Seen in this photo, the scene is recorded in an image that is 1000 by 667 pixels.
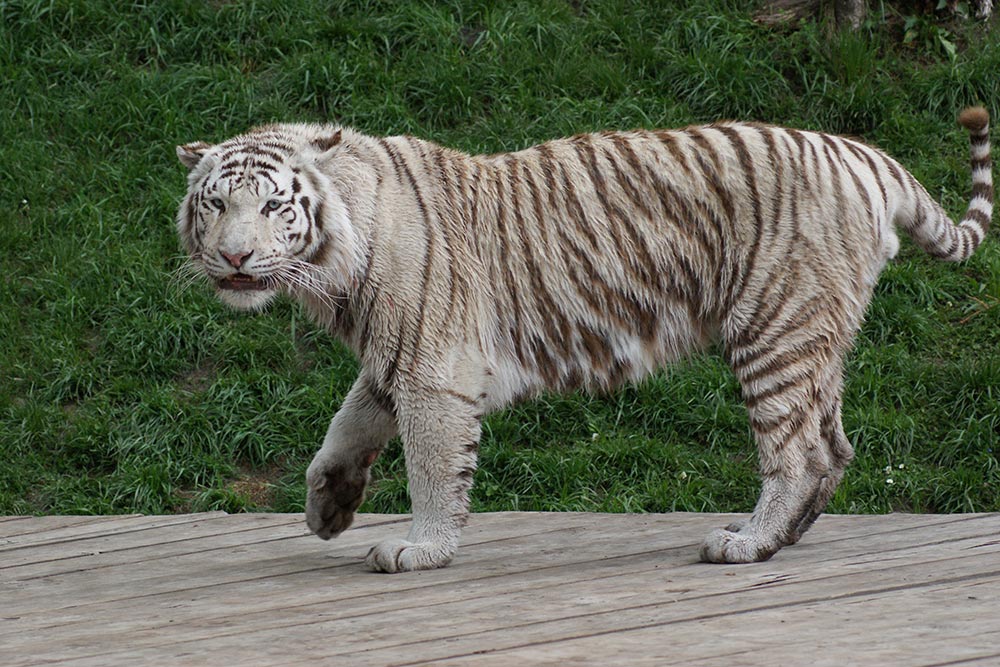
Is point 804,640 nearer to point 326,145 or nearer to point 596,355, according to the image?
point 596,355

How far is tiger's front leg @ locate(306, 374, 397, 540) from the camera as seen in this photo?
14.0 ft

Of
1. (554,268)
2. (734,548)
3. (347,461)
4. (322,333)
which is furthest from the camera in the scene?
(322,333)

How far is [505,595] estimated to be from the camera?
3.46m

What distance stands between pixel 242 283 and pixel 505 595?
1.15 metres

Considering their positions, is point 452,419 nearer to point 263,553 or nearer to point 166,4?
point 263,553

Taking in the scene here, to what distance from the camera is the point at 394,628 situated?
10.1ft

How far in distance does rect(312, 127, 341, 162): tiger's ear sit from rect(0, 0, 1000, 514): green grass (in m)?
1.71

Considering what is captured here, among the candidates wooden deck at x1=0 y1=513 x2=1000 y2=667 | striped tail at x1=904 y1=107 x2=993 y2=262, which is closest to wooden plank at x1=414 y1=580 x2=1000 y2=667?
wooden deck at x1=0 y1=513 x2=1000 y2=667

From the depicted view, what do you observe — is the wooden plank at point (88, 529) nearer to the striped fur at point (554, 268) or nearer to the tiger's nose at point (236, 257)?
the striped fur at point (554, 268)

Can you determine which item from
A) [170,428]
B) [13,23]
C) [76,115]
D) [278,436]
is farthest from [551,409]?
[13,23]

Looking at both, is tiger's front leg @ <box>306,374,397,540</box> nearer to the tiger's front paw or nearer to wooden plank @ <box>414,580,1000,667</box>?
the tiger's front paw

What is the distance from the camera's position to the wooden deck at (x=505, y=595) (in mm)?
2791

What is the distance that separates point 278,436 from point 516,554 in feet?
6.97

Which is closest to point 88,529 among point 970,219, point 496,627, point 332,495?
point 332,495
